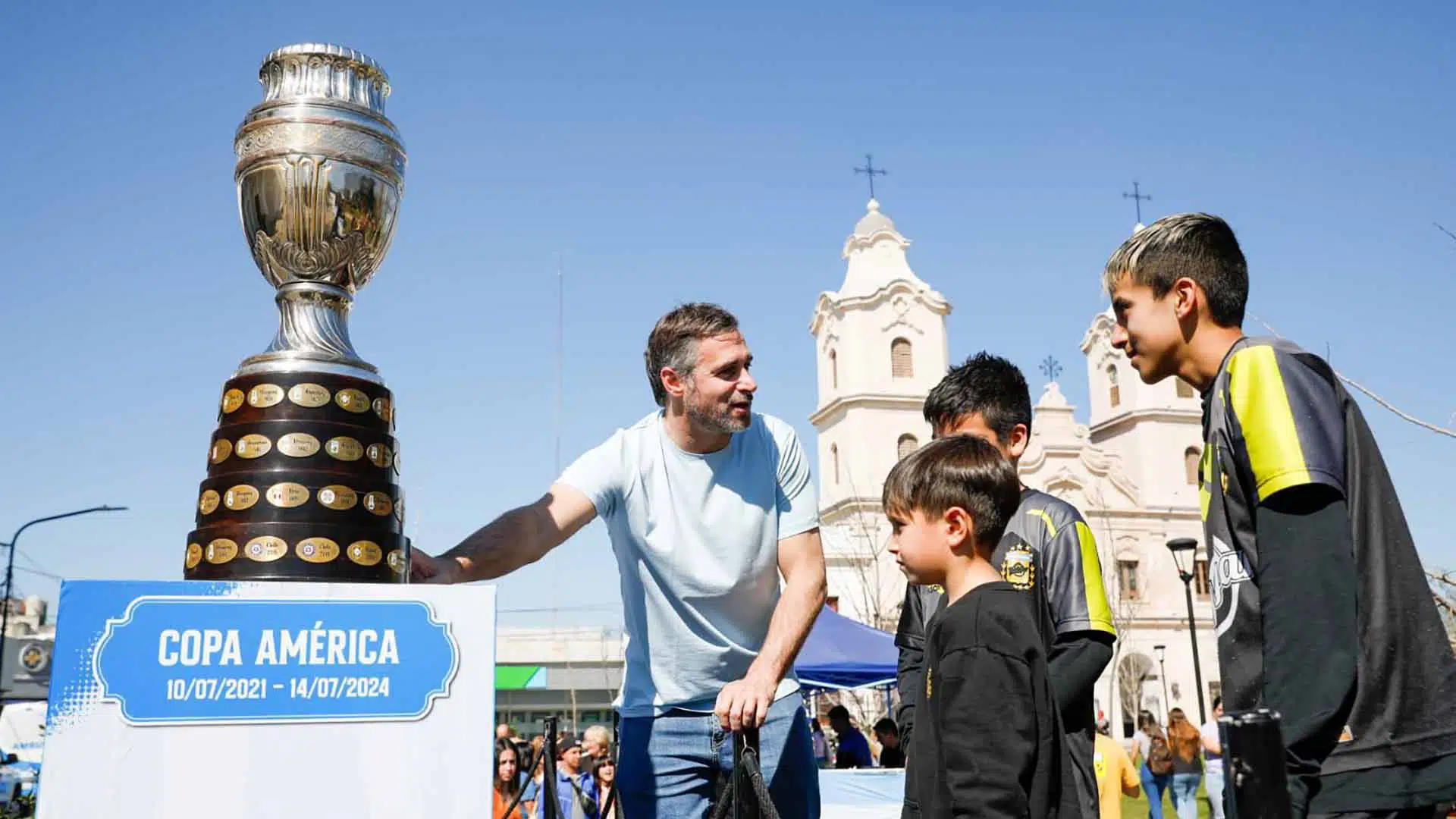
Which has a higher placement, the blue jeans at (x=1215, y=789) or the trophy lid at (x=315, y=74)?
the trophy lid at (x=315, y=74)

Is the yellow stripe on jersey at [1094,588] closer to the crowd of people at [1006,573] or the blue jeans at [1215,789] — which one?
the crowd of people at [1006,573]

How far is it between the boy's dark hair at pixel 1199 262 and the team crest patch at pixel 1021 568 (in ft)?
3.24

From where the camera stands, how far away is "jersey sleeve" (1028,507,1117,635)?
10.6 feet

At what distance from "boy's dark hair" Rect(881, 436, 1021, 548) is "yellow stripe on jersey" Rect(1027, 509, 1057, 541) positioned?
0.57 metres

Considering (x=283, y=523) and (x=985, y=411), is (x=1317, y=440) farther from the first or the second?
(x=283, y=523)

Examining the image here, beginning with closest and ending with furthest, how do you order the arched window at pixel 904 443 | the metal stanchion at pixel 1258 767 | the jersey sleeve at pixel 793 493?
the metal stanchion at pixel 1258 767, the jersey sleeve at pixel 793 493, the arched window at pixel 904 443

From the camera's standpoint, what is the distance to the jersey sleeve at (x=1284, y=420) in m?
1.95

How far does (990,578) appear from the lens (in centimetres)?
268

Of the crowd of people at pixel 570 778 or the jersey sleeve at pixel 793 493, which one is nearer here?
the jersey sleeve at pixel 793 493

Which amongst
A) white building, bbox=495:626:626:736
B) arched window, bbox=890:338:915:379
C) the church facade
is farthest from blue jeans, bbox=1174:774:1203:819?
white building, bbox=495:626:626:736

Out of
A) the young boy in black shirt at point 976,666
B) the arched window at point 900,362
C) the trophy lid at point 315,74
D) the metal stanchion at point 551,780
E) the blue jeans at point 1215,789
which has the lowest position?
the blue jeans at point 1215,789

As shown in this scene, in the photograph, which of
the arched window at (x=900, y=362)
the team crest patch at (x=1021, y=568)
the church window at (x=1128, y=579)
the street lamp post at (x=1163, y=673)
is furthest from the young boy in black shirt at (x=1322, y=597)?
the church window at (x=1128, y=579)

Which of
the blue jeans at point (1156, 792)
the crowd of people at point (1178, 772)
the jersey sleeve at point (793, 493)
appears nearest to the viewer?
the jersey sleeve at point (793, 493)

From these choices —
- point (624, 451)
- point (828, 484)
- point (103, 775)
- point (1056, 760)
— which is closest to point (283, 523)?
point (103, 775)
